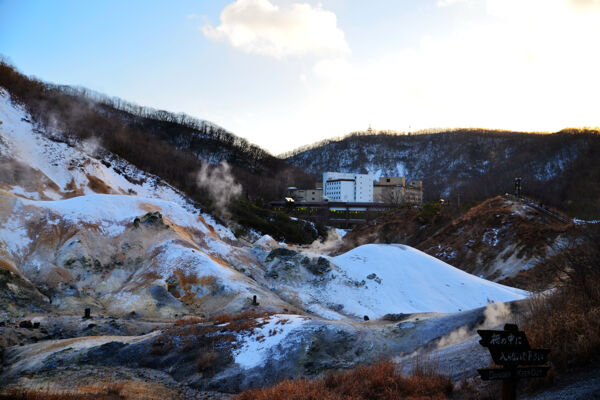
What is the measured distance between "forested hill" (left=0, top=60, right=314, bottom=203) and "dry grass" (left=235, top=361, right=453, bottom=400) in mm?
51024

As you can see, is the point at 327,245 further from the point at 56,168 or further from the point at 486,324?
the point at 486,324

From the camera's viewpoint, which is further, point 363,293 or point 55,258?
point 363,293

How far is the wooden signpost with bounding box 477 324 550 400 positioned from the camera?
5.28m

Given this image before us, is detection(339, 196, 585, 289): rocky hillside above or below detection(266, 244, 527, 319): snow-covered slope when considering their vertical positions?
above

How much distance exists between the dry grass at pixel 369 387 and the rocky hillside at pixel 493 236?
21.5 m

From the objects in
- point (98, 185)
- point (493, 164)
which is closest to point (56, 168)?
point (98, 185)

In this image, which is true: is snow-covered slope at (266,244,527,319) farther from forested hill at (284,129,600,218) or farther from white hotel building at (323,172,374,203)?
white hotel building at (323,172,374,203)

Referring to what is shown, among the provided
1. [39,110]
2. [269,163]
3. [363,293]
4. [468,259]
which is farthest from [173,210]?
[269,163]

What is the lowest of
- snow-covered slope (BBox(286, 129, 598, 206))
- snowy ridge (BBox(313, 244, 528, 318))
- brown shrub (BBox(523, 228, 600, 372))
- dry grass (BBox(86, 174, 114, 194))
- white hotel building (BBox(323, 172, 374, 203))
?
snowy ridge (BBox(313, 244, 528, 318))

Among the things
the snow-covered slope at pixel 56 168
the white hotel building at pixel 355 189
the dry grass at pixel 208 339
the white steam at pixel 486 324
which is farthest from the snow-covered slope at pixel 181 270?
the white hotel building at pixel 355 189

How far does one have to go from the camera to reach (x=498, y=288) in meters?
25.0

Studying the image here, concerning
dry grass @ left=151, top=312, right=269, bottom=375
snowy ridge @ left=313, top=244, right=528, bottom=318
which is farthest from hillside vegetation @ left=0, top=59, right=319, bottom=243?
dry grass @ left=151, top=312, right=269, bottom=375

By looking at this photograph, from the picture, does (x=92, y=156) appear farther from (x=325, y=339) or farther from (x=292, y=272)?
(x=325, y=339)

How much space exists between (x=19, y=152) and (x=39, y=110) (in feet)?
42.3
